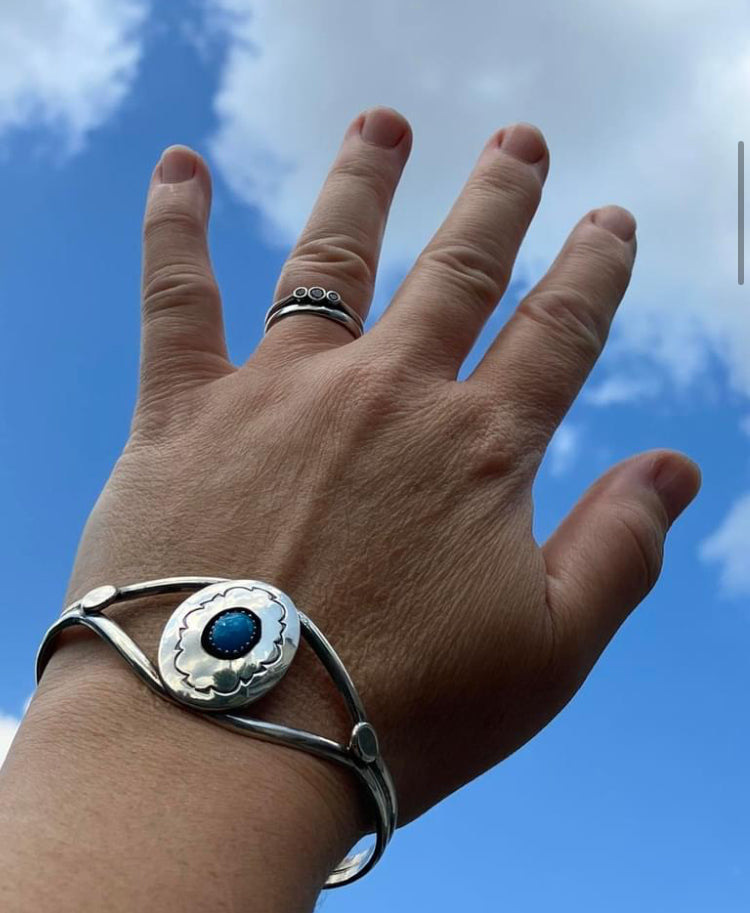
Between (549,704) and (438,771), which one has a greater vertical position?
(549,704)

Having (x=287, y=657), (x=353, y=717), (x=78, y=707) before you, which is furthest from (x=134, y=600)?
(x=353, y=717)

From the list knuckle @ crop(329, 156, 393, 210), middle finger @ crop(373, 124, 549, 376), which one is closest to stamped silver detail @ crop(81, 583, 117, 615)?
middle finger @ crop(373, 124, 549, 376)

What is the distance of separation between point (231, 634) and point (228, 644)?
0.02 m

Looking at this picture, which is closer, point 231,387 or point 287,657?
point 287,657

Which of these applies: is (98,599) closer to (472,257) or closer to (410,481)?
(410,481)

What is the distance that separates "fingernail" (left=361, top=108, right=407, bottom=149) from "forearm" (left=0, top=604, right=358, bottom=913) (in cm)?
172

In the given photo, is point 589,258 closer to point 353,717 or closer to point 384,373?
point 384,373

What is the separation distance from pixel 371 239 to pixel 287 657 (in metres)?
1.46

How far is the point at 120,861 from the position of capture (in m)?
1.28

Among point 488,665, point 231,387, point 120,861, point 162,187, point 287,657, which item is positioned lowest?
point 120,861

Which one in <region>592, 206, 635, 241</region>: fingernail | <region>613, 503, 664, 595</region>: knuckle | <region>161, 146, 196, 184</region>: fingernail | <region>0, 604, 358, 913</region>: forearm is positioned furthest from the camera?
<region>161, 146, 196, 184</region>: fingernail

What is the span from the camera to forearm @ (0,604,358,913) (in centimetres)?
126

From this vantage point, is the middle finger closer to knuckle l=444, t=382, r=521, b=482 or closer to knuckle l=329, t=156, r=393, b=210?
knuckle l=444, t=382, r=521, b=482

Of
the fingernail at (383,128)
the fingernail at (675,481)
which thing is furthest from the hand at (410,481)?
the fingernail at (383,128)
